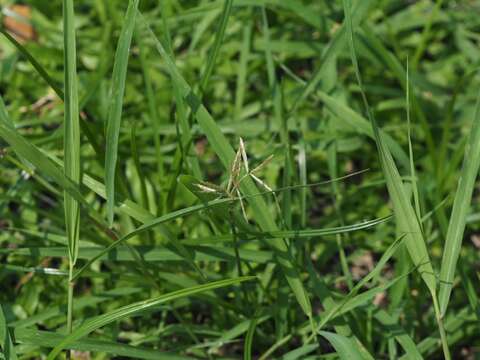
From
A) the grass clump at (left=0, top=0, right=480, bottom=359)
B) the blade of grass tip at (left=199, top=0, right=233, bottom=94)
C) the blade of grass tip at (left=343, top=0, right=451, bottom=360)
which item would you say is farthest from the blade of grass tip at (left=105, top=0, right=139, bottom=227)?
the blade of grass tip at (left=343, top=0, right=451, bottom=360)

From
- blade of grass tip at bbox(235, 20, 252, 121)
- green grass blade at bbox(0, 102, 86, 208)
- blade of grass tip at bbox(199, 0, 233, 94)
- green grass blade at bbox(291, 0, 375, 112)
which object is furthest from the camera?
blade of grass tip at bbox(235, 20, 252, 121)

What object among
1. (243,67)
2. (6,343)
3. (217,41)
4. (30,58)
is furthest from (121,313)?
(243,67)

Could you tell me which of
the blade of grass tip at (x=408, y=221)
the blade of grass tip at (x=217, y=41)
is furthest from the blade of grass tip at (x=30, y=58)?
the blade of grass tip at (x=408, y=221)

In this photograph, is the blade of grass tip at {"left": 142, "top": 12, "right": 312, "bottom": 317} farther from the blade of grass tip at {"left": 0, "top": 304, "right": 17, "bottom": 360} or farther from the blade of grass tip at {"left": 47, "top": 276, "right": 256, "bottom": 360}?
the blade of grass tip at {"left": 0, "top": 304, "right": 17, "bottom": 360}

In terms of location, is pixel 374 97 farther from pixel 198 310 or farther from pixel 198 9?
pixel 198 310

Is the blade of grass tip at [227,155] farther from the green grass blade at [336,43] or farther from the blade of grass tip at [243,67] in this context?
the blade of grass tip at [243,67]

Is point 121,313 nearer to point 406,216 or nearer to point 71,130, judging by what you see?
point 71,130
